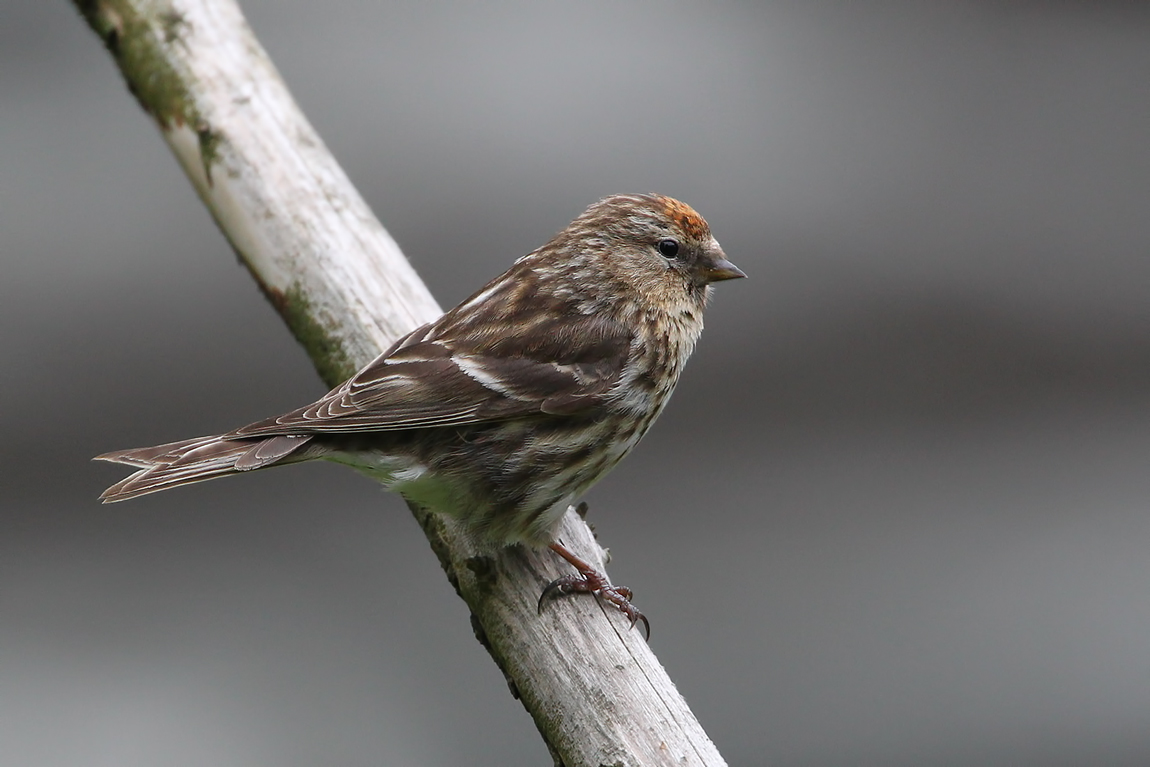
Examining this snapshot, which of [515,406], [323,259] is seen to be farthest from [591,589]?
[323,259]

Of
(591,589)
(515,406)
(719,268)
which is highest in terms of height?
(719,268)

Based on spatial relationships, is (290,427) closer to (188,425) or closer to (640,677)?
(640,677)

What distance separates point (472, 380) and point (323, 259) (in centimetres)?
56

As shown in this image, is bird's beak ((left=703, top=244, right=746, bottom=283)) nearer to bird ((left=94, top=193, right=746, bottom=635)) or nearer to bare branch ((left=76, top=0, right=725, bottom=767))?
bird ((left=94, top=193, right=746, bottom=635))

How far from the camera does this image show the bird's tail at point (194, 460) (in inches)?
89.0

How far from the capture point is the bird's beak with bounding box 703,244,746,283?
9.42 ft

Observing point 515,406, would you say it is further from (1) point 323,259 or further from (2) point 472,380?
(1) point 323,259

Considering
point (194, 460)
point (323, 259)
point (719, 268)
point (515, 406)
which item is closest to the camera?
point (194, 460)

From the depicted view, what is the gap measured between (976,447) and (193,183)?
289 cm

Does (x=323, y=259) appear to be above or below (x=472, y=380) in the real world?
above

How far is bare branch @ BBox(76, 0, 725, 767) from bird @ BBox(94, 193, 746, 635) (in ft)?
0.28

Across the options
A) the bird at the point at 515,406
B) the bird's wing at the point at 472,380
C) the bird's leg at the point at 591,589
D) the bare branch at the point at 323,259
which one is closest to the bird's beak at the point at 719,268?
the bird at the point at 515,406

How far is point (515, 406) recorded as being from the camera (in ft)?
8.25

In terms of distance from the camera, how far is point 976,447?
4141 millimetres
